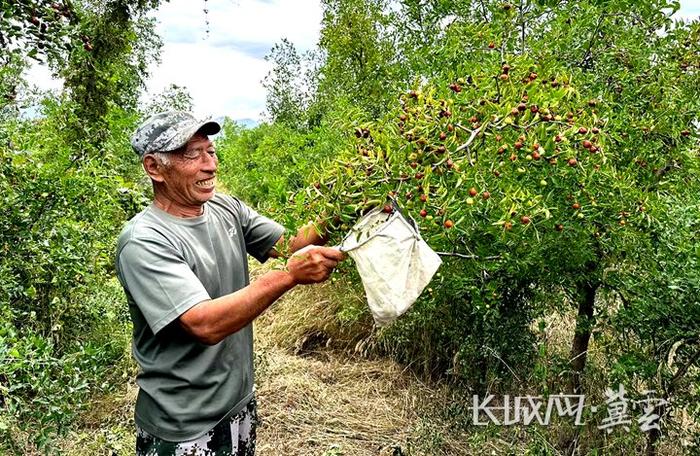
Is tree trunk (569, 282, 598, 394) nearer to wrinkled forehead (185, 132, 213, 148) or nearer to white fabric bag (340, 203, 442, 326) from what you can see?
white fabric bag (340, 203, 442, 326)

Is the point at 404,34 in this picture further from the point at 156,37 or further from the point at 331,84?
the point at 156,37

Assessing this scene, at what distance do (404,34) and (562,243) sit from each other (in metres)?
1.83

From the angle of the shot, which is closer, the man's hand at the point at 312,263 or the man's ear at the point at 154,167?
the man's hand at the point at 312,263

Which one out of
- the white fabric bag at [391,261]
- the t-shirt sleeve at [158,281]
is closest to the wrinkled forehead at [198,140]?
the t-shirt sleeve at [158,281]

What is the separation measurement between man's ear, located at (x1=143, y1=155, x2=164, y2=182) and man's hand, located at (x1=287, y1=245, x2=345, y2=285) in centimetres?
58

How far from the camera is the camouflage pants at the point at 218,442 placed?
194cm

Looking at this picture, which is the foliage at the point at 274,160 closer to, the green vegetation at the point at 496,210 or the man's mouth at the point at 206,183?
the man's mouth at the point at 206,183

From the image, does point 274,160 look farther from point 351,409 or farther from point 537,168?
point 537,168

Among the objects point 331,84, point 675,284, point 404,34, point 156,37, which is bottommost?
point 675,284

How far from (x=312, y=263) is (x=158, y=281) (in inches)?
17.9

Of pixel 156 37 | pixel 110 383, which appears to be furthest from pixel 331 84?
pixel 110 383

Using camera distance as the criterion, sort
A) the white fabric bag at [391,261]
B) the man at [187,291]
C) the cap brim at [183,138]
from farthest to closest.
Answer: the cap brim at [183,138], the man at [187,291], the white fabric bag at [391,261]

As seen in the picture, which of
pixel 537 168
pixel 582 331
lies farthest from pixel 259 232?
pixel 582 331

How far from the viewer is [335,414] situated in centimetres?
393
